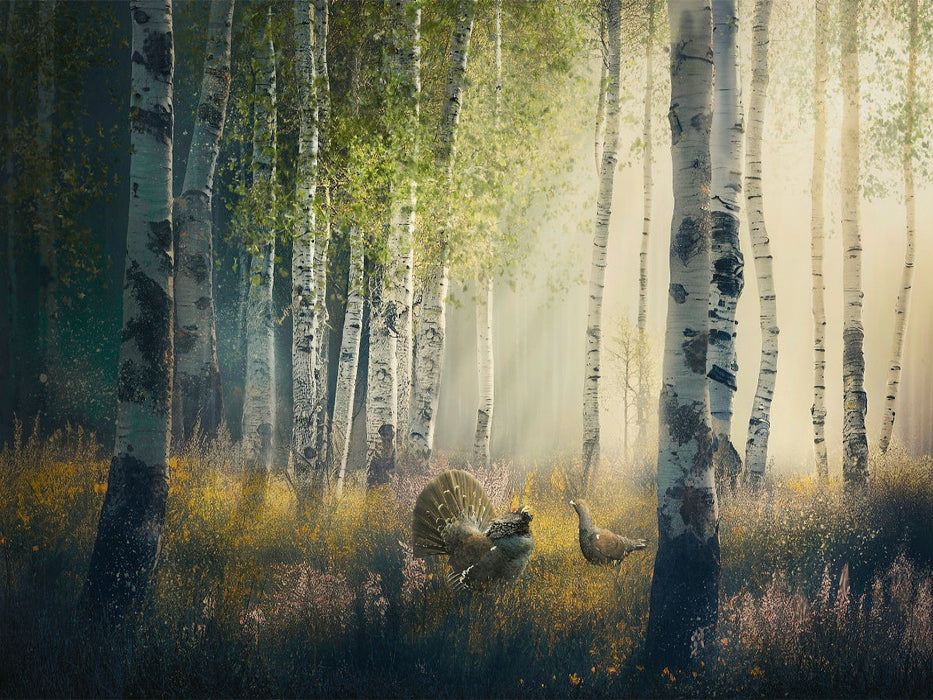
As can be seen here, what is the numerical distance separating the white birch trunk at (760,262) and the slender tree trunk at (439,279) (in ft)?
13.7

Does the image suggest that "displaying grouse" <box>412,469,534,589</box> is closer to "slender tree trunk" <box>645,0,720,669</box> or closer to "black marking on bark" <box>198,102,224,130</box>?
"slender tree trunk" <box>645,0,720,669</box>

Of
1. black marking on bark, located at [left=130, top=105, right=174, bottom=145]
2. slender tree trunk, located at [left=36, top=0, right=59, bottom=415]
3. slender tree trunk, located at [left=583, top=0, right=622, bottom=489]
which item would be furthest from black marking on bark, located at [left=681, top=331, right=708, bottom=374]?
slender tree trunk, located at [left=36, top=0, right=59, bottom=415]

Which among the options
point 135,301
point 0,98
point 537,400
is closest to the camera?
point 135,301

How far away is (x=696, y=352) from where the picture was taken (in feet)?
16.5

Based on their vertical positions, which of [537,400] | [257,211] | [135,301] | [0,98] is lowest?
[537,400]

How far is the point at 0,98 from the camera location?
12.8m

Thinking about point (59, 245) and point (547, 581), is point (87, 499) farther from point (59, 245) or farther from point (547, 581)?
point (59, 245)

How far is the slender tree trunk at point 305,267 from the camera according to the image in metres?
8.10

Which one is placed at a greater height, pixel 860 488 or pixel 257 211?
pixel 257 211

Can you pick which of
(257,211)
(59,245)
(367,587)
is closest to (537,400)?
(59,245)

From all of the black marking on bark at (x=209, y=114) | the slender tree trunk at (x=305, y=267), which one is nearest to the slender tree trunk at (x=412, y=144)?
the slender tree trunk at (x=305, y=267)

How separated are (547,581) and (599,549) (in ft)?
1.99

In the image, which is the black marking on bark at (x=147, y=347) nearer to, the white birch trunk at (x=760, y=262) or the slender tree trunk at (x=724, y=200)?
the slender tree trunk at (x=724, y=200)

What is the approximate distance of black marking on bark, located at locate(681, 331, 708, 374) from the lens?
501 centimetres
